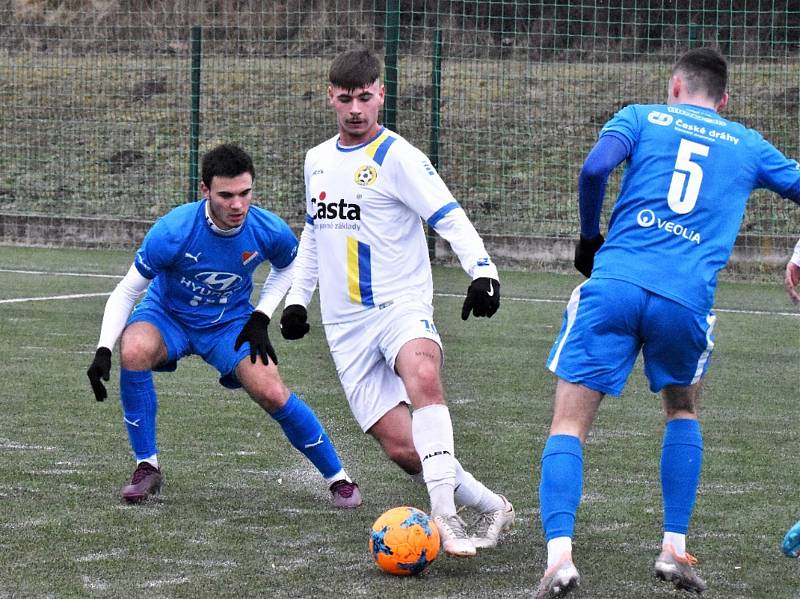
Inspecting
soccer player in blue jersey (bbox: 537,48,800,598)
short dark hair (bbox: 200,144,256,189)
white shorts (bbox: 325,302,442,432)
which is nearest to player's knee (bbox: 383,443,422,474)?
white shorts (bbox: 325,302,442,432)

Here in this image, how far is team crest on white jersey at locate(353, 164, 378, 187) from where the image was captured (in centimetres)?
468

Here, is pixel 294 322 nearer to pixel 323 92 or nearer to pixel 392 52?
pixel 392 52

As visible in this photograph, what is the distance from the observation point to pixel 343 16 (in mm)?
17406

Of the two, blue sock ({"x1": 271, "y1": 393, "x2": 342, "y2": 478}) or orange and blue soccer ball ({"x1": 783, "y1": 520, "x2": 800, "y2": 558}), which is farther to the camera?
blue sock ({"x1": 271, "y1": 393, "x2": 342, "y2": 478})

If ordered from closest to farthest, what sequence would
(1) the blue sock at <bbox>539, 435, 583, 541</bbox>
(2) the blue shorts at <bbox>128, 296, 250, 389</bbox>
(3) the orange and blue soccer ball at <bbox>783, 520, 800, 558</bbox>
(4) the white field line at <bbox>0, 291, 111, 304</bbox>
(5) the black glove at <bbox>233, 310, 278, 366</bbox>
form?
(1) the blue sock at <bbox>539, 435, 583, 541</bbox>, (3) the orange and blue soccer ball at <bbox>783, 520, 800, 558</bbox>, (5) the black glove at <bbox>233, 310, 278, 366</bbox>, (2) the blue shorts at <bbox>128, 296, 250, 389</bbox>, (4) the white field line at <bbox>0, 291, 111, 304</bbox>

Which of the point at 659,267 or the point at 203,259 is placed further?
the point at 203,259

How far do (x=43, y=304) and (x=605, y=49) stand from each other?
7.29 metres

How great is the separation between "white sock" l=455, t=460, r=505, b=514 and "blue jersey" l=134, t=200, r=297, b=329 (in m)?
1.31

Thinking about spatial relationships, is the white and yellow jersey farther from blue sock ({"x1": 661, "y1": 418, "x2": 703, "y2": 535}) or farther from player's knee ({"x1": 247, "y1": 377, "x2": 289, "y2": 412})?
blue sock ({"x1": 661, "y1": 418, "x2": 703, "y2": 535})

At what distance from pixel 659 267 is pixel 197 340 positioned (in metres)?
2.09

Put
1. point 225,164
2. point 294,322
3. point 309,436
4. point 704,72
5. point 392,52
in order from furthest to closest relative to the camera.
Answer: point 392,52 < point 309,436 < point 225,164 < point 294,322 < point 704,72

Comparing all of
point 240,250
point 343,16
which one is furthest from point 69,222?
point 240,250

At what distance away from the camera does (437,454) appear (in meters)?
4.41

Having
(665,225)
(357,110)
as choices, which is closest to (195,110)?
(357,110)
